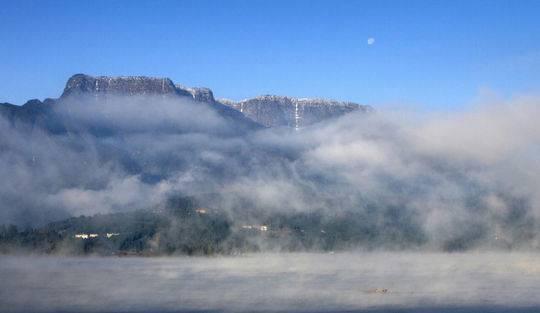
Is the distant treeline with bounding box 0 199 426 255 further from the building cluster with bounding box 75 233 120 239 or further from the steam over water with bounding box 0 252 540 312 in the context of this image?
the steam over water with bounding box 0 252 540 312

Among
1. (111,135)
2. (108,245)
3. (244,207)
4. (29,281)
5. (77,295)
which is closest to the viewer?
(77,295)

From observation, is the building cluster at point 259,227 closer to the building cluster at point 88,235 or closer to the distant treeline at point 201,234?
the distant treeline at point 201,234

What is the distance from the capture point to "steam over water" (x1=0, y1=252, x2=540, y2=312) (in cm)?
3319

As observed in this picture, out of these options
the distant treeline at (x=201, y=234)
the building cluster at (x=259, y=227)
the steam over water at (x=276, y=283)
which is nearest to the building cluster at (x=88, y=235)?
the distant treeline at (x=201, y=234)

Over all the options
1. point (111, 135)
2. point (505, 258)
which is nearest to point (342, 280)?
point (505, 258)

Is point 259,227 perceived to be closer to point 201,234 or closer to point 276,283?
point 201,234

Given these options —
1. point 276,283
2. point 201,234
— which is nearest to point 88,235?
point 201,234

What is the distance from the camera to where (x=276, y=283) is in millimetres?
42844

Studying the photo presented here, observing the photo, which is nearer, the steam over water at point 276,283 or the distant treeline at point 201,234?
the steam over water at point 276,283

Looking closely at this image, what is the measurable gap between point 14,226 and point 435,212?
3821cm

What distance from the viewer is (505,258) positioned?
58844 mm

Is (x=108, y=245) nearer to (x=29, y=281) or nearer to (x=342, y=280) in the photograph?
(x=29, y=281)

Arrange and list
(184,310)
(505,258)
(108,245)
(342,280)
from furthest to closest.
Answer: (108,245) → (505,258) → (342,280) → (184,310)

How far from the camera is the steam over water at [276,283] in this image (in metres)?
33.2
